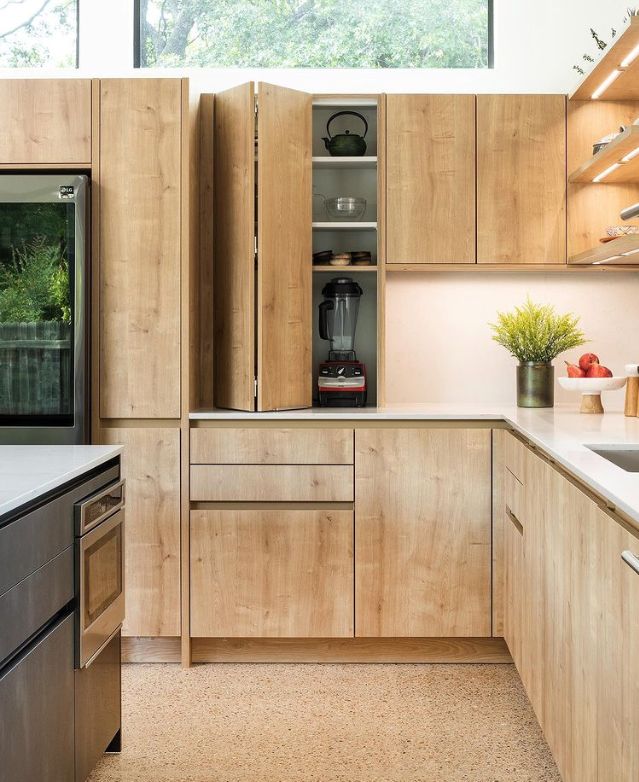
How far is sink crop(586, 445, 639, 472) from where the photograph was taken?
219 cm

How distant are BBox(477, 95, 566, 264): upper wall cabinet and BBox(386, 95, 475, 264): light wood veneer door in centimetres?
6

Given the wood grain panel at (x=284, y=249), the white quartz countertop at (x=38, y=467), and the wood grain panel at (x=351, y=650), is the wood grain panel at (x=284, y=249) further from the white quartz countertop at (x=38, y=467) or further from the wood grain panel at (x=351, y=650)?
the white quartz countertop at (x=38, y=467)

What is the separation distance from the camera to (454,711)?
8.59ft

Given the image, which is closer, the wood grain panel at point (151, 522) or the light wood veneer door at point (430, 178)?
the wood grain panel at point (151, 522)

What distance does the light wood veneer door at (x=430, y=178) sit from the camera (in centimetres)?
Answer: 327

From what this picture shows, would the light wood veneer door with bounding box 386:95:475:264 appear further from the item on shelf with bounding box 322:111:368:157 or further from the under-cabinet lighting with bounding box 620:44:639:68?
the under-cabinet lighting with bounding box 620:44:639:68

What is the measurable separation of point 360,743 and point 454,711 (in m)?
0.39

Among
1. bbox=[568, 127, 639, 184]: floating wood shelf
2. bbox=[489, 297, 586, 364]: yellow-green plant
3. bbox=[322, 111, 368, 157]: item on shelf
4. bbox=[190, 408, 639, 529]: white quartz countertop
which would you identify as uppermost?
bbox=[322, 111, 368, 157]: item on shelf

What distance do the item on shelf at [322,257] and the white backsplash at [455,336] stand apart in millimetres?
395

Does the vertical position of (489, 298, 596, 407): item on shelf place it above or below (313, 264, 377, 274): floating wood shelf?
below

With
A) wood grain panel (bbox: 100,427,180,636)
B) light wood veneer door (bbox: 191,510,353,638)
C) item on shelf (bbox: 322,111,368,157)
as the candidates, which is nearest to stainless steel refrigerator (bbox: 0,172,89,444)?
wood grain panel (bbox: 100,427,180,636)

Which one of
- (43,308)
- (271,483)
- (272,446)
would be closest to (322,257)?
(272,446)

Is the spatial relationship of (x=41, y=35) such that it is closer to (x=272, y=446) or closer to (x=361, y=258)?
(x=361, y=258)

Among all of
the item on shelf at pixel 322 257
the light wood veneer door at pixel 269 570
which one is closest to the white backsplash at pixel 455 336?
the item on shelf at pixel 322 257
